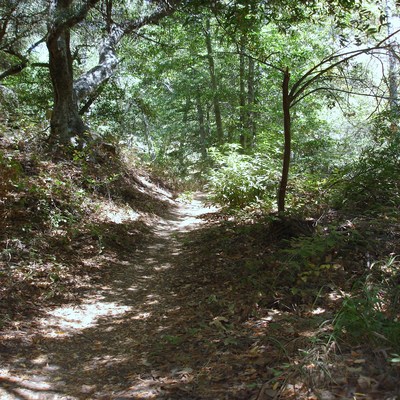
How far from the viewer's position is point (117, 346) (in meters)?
4.05

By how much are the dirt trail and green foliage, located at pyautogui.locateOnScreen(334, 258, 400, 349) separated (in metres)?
1.10

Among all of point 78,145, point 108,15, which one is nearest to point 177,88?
point 78,145

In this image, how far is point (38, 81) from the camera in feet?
43.1

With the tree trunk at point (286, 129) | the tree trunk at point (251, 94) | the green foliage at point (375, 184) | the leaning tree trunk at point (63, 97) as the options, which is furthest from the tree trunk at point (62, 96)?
the tree trunk at point (251, 94)

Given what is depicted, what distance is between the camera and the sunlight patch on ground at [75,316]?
437 cm

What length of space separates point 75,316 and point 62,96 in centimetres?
689

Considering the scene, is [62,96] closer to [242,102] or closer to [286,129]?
[286,129]

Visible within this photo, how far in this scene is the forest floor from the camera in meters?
2.79

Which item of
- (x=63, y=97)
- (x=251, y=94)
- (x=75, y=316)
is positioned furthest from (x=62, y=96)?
(x=251, y=94)

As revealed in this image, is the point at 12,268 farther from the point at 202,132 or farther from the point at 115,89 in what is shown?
the point at 202,132

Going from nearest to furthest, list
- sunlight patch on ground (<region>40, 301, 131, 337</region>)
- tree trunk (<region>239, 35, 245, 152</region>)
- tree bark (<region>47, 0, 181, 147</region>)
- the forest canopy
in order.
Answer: sunlight patch on ground (<region>40, 301, 131, 337</region>) → the forest canopy → tree bark (<region>47, 0, 181, 147</region>) → tree trunk (<region>239, 35, 245, 152</region>)

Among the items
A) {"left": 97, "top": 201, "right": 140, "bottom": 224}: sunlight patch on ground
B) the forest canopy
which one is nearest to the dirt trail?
{"left": 97, "top": 201, "right": 140, "bottom": 224}: sunlight patch on ground

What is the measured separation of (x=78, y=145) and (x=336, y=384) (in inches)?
348

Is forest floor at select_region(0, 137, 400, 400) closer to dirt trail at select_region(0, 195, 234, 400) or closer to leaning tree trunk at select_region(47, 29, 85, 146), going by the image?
dirt trail at select_region(0, 195, 234, 400)
